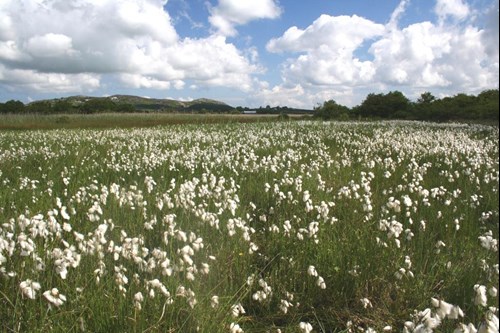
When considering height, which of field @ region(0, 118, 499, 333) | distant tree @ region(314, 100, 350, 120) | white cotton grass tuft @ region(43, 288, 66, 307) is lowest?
field @ region(0, 118, 499, 333)

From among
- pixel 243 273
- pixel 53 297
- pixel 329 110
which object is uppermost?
pixel 329 110

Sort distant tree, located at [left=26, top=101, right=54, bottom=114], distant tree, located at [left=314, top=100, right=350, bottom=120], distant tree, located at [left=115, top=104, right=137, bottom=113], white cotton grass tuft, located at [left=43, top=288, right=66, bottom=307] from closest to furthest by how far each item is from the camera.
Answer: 1. white cotton grass tuft, located at [left=43, top=288, right=66, bottom=307]
2. distant tree, located at [left=314, top=100, right=350, bottom=120]
3. distant tree, located at [left=26, top=101, right=54, bottom=114]
4. distant tree, located at [left=115, top=104, right=137, bottom=113]

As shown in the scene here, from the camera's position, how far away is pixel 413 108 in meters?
52.7

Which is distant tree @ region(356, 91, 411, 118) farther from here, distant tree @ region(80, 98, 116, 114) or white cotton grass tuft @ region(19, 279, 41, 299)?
white cotton grass tuft @ region(19, 279, 41, 299)

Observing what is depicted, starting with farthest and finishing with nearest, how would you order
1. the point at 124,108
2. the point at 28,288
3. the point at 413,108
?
1. the point at 124,108
2. the point at 413,108
3. the point at 28,288

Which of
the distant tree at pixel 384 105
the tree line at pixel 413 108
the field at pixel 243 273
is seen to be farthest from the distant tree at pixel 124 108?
the field at pixel 243 273

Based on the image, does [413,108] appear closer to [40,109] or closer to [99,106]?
[99,106]

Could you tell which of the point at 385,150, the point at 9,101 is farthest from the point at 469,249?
the point at 9,101

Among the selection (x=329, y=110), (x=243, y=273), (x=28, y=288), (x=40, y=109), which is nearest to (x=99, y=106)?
(x=40, y=109)

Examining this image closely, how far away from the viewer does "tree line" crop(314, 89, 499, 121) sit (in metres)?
39.1

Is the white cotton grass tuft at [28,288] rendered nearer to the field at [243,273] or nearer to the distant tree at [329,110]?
the field at [243,273]

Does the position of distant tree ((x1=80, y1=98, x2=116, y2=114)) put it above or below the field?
above

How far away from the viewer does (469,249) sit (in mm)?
4801

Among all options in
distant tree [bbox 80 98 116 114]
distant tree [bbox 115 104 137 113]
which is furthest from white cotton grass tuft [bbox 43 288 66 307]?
distant tree [bbox 115 104 137 113]
